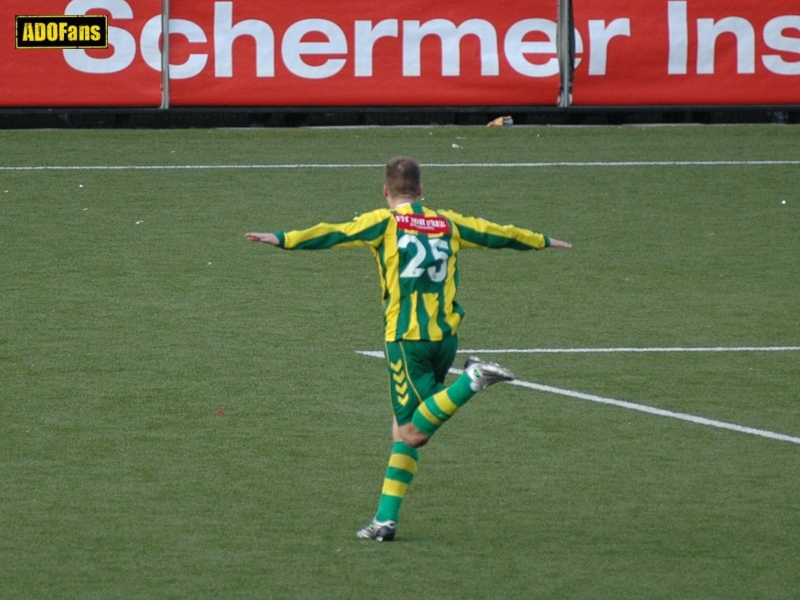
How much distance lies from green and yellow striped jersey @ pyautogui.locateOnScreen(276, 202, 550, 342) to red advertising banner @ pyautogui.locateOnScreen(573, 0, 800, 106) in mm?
12715

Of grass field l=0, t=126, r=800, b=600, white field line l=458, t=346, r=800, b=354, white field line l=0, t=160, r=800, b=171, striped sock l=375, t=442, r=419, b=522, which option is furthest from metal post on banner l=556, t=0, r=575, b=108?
striped sock l=375, t=442, r=419, b=522

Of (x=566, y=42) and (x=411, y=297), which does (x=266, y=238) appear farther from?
(x=566, y=42)

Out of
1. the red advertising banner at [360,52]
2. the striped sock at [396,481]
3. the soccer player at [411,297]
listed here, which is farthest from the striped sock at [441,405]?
the red advertising banner at [360,52]

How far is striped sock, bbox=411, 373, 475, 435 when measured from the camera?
5914 millimetres

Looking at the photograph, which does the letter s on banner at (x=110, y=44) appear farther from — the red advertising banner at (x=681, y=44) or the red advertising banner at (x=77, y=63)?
the red advertising banner at (x=681, y=44)

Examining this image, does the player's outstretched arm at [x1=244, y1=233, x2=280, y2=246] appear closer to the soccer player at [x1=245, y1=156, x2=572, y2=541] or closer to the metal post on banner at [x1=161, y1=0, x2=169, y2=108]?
the soccer player at [x1=245, y1=156, x2=572, y2=541]

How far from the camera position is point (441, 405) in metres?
5.93

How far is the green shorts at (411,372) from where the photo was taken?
6.08 meters

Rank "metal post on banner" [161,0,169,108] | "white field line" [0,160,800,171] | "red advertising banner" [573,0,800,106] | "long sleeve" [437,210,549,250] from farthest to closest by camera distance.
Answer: "red advertising banner" [573,0,800,106] → "metal post on banner" [161,0,169,108] → "white field line" [0,160,800,171] → "long sleeve" [437,210,549,250]

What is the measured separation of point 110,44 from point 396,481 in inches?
502

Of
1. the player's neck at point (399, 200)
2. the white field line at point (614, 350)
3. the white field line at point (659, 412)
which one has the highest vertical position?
the player's neck at point (399, 200)

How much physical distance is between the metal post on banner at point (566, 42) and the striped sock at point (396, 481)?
1295 centimetres

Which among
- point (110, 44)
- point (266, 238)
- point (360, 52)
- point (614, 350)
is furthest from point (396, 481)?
point (110, 44)

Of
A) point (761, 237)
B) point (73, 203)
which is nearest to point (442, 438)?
point (761, 237)
